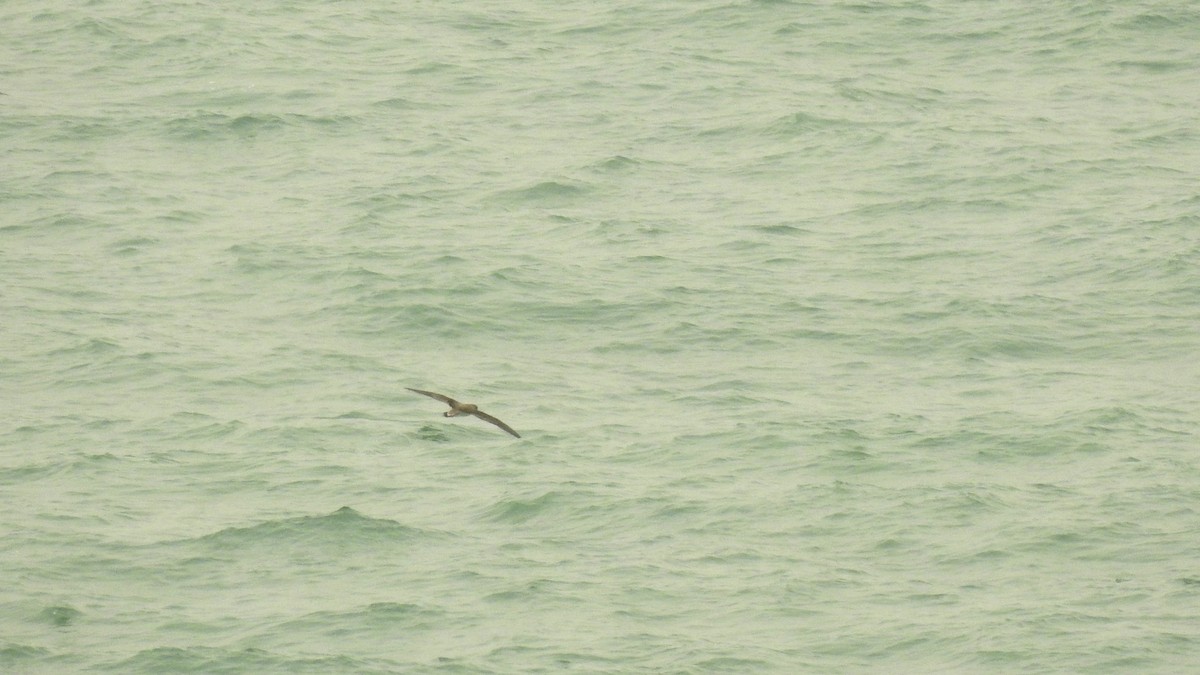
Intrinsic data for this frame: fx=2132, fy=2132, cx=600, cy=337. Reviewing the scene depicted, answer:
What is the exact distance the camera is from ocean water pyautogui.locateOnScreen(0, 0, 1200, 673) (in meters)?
20.6

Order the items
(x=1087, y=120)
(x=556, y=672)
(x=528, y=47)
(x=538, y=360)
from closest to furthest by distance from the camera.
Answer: (x=556, y=672), (x=538, y=360), (x=1087, y=120), (x=528, y=47)

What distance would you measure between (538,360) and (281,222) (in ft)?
18.1

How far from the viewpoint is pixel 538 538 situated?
21.9m

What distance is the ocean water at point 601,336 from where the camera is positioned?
20.6 meters

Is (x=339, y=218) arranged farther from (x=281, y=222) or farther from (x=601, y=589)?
(x=601, y=589)

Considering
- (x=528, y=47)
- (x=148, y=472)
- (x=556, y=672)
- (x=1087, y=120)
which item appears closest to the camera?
(x=556, y=672)

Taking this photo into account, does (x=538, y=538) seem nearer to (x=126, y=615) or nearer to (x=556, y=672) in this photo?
(x=556, y=672)

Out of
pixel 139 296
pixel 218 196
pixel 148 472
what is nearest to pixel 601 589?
pixel 148 472

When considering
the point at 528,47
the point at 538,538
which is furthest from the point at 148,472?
the point at 528,47

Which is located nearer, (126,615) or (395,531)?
(126,615)

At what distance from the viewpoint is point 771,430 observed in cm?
2414

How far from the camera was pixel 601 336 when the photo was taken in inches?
1040

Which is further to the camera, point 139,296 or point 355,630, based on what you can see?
point 139,296

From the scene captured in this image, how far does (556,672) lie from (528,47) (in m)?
18.1
